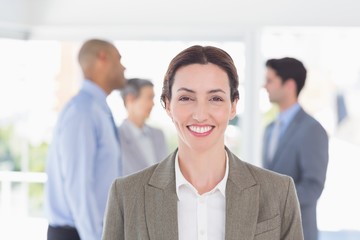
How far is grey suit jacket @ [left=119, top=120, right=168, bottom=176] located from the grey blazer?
10.3ft

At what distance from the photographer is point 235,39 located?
5.12 meters

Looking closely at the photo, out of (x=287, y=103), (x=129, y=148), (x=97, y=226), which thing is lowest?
(x=97, y=226)

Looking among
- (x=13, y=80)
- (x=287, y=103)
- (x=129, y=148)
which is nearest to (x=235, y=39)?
(x=287, y=103)

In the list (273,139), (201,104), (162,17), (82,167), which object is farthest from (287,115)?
(201,104)

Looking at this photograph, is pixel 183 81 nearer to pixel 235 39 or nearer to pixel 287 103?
pixel 287 103

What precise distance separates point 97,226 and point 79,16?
2.07 m

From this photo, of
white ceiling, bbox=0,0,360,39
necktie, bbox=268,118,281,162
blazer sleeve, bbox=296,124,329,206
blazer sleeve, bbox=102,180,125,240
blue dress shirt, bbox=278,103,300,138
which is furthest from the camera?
white ceiling, bbox=0,0,360,39

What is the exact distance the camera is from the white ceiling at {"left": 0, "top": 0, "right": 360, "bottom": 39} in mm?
4961

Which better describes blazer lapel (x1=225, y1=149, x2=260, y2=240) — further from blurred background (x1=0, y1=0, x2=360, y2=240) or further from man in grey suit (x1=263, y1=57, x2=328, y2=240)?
blurred background (x1=0, y1=0, x2=360, y2=240)

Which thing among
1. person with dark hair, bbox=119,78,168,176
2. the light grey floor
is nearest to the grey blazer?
person with dark hair, bbox=119,78,168,176

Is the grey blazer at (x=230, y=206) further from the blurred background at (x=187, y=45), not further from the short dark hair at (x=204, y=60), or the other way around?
the blurred background at (x=187, y=45)

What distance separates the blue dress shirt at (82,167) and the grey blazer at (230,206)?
6.34ft

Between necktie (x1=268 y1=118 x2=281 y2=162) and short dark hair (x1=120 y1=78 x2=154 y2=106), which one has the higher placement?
short dark hair (x1=120 y1=78 x2=154 y2=106)

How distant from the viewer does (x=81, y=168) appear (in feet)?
11.6
